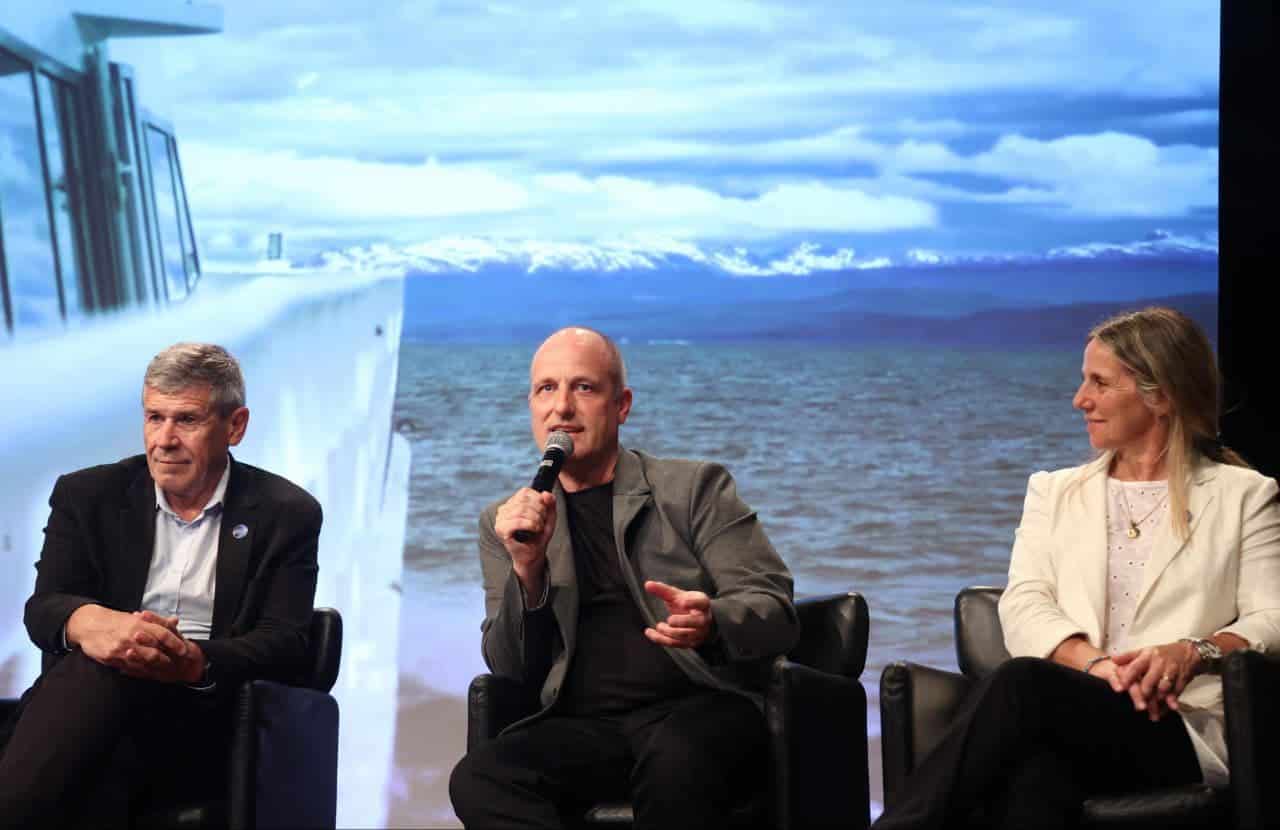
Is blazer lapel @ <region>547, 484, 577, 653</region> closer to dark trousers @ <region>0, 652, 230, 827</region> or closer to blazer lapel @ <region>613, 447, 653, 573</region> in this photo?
blazer lapel @ <region>613, 447, 653, 573</region>

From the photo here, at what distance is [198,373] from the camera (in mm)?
2705

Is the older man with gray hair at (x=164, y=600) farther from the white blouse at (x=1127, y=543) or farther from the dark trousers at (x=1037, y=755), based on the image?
the white blouse at (x=1127, y=543)

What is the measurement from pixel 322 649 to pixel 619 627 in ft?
1.91

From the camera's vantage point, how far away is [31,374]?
3.84m

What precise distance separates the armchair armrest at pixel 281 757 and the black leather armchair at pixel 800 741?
0.33 m

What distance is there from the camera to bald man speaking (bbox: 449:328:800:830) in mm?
2361

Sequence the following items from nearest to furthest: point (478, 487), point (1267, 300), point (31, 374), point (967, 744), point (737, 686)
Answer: point (967, 744), point (737, 686), point (1267, 300), point (31, 374), point (478, 487)

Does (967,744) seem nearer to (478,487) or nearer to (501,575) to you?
(501,575)

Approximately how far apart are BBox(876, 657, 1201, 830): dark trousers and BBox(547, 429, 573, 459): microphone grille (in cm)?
76

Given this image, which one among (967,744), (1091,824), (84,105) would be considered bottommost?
(1091,824)

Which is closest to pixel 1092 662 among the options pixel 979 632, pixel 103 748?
pixel 979 632

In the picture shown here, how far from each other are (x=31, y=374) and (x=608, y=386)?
1915 mm

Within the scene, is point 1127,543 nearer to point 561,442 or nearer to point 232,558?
point 561,442

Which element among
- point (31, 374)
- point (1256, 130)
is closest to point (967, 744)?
point (1256, 130)
